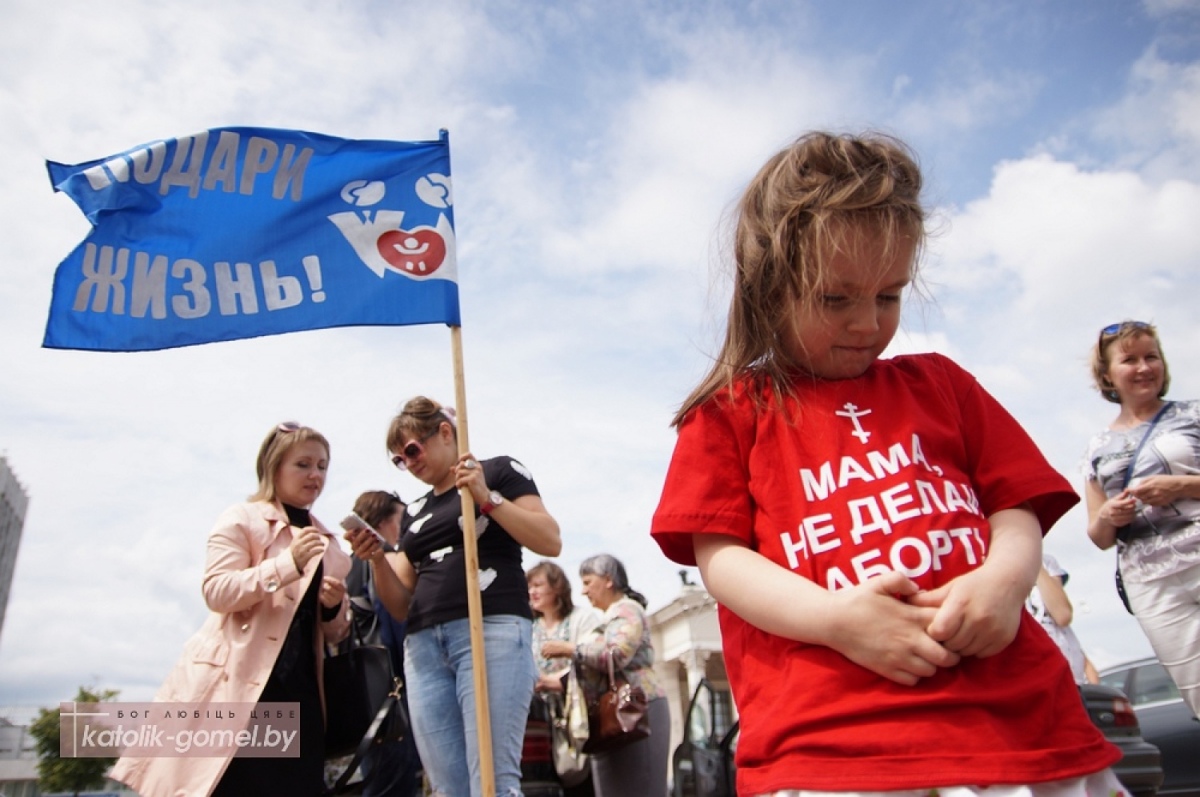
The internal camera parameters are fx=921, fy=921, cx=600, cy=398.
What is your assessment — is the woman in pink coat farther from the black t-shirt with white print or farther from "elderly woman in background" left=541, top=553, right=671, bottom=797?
"elderly woman in background" left=541, top=553, right=671, bottom=797

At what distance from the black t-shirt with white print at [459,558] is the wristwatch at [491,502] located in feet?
0.42

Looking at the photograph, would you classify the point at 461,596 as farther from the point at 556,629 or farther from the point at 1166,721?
the point at 1166,721

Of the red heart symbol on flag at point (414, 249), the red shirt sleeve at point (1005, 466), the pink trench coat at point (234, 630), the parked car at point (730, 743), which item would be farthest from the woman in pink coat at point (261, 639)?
the red shirt sleeve at point (1005, 466)

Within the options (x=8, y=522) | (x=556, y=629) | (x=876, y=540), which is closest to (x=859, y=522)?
(x=876, y=540)

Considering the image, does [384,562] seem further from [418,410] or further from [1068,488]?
[1068,488]

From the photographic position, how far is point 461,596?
412 centimetres

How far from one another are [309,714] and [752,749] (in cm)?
291

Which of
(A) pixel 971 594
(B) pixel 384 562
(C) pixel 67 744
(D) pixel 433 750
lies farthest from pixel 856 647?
(C) pixel 67 744

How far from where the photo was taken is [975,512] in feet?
5.49

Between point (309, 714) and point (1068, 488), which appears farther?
point (309, 714)

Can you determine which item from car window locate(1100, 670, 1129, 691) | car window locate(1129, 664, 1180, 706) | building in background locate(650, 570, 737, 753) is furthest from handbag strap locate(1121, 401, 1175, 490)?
building in background locate(650, 570, 737, 753)

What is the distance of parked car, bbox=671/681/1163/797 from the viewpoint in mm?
5070

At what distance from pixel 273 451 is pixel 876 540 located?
3.55m

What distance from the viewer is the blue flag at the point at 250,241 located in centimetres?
440
